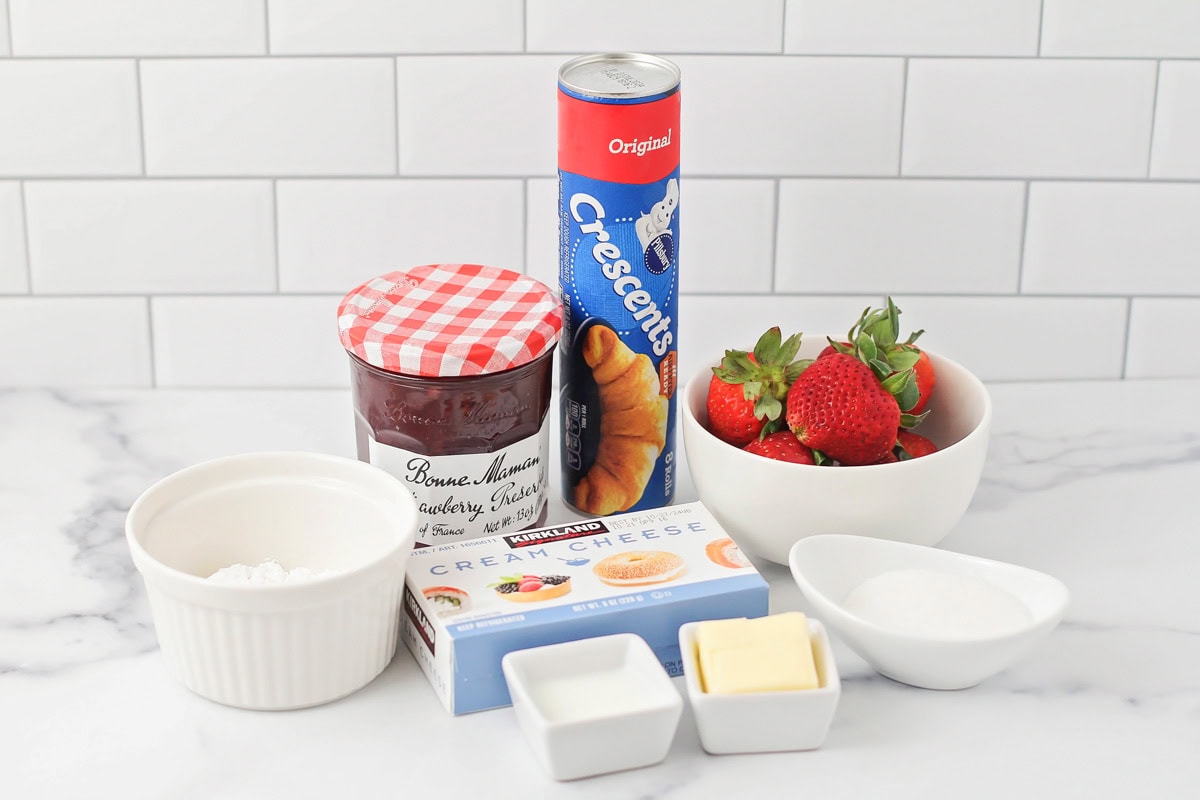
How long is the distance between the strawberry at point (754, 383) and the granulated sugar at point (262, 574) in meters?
0.29

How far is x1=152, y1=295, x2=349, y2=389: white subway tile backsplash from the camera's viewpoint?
4.00 feet

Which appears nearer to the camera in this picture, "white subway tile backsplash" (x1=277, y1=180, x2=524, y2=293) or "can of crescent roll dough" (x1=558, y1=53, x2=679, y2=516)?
"can of crescent roll dough" (x1=558, y1=53, x2=679, y2=516)

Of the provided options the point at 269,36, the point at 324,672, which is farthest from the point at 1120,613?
the point at 269,36

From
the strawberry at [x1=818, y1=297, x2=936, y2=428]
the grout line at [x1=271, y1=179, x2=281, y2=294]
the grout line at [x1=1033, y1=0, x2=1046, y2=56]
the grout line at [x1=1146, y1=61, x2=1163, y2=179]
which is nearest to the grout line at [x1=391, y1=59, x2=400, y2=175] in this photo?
the grout line at [x1=271, y1=179, x2=281, y2=294]

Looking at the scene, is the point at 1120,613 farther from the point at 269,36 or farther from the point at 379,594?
the point at 269,36

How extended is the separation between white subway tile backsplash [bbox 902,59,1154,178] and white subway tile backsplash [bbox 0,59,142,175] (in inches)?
25.6

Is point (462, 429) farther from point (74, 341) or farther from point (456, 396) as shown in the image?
point (74, 341)

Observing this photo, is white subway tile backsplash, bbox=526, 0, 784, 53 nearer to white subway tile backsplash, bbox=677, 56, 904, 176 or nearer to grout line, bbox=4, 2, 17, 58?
white subway tile backsplash, bbox=677, 56, 904, 176

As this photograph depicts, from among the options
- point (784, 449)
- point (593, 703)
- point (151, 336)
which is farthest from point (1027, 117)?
point (151, 336)

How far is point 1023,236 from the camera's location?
48.0 inches

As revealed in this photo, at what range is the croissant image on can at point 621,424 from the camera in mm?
985

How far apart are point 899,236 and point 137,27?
0.66 meters

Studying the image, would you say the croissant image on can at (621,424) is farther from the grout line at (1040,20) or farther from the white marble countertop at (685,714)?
the grout line at (1040,20)

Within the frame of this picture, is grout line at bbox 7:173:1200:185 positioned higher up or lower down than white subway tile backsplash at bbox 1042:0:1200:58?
lower down
